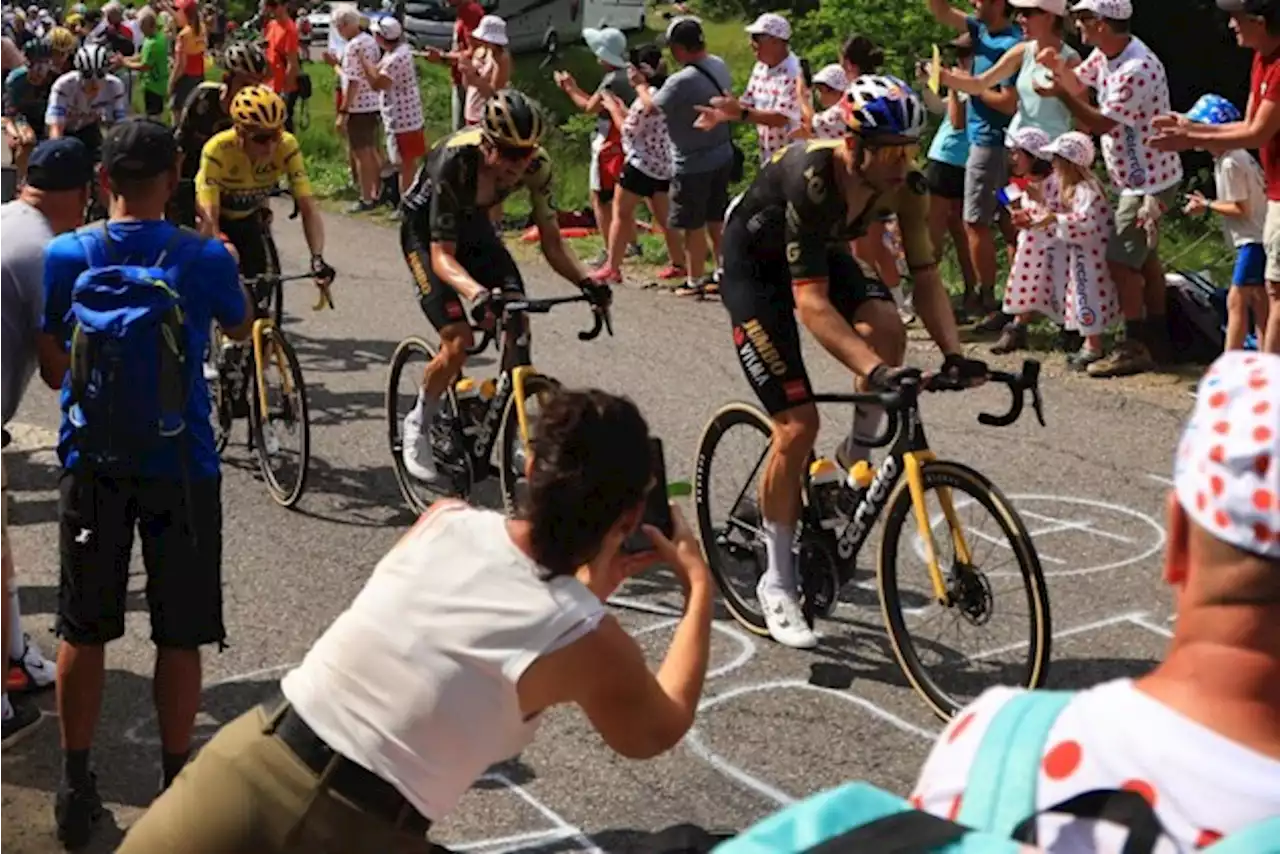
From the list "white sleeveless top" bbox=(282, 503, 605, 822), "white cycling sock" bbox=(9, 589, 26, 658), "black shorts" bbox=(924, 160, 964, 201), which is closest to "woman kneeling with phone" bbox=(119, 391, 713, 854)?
"white sleeveless top" bbox=(282, 503, 605, 822)

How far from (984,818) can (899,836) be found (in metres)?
0.13

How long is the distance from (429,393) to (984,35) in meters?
5.47

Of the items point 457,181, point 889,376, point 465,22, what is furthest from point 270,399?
point 465,22

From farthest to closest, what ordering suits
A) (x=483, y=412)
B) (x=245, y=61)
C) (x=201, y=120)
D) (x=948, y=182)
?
(x=948, y=182) < (x=201, y=120) < (x=245, y=61) < (x=483, y=412)

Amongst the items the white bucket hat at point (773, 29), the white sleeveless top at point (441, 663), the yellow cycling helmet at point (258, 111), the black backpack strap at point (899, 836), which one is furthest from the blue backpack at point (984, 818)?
the white bucket hat at point (773, 29)

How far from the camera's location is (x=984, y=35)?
1155 centimetres

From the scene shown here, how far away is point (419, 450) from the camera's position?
7848 mm

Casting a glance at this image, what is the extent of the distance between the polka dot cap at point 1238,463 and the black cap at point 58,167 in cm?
444

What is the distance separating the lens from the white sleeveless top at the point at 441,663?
312cm

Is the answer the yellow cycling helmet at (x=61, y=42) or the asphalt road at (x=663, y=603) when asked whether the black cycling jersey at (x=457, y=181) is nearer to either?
the asphalt road at (x=663, y=603)

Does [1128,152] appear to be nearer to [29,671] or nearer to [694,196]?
[694,196]

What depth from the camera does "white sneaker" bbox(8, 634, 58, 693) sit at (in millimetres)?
6117

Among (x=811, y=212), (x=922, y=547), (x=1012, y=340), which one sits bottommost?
(x=1012, y=340)

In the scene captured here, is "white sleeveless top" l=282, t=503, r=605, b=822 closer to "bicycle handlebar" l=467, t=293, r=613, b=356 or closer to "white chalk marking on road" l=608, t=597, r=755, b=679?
"white chalk marking on road" l=608, t=597, r=755, b=679
